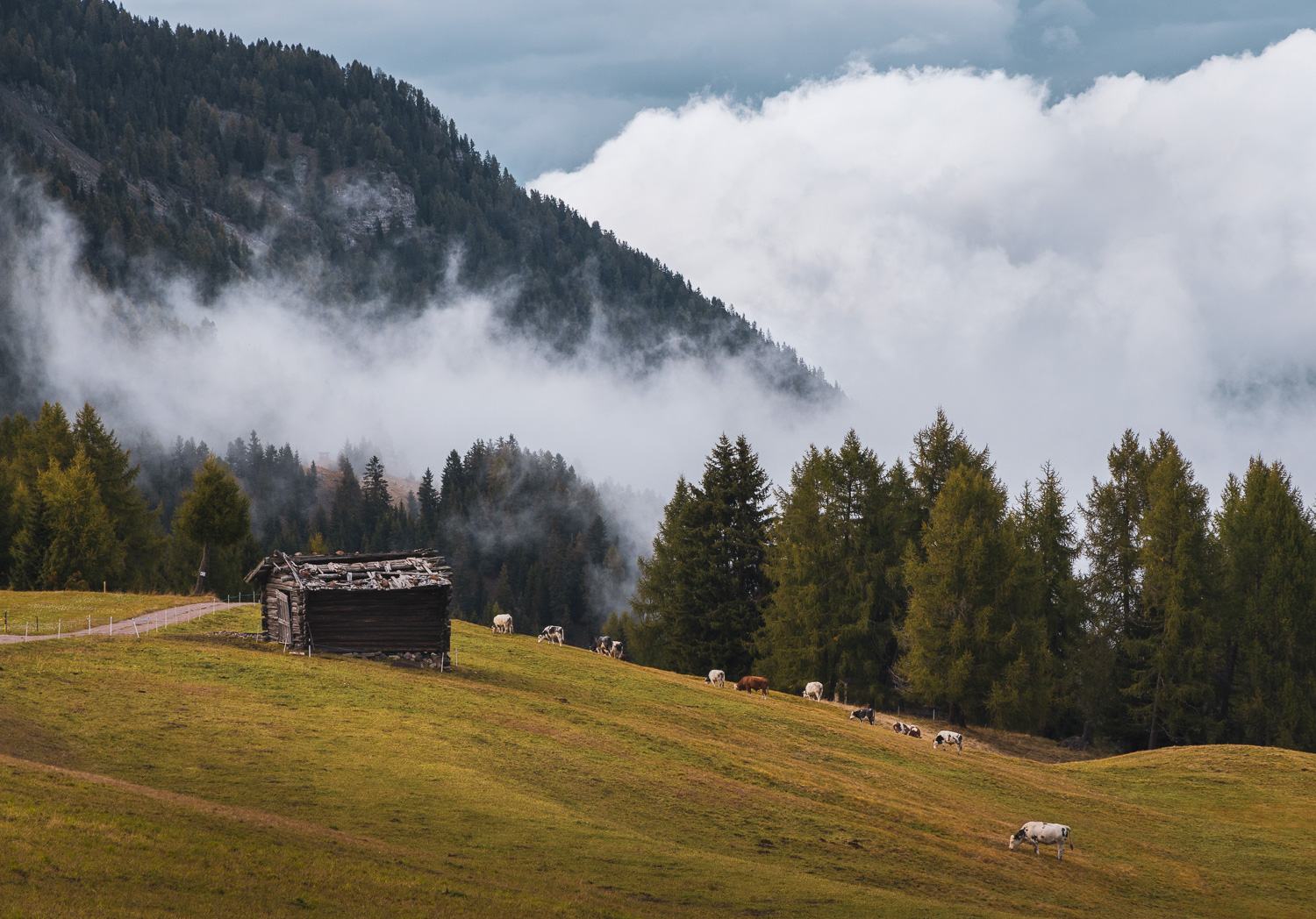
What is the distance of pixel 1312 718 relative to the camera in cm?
6738

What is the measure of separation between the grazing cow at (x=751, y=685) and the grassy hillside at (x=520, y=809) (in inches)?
309

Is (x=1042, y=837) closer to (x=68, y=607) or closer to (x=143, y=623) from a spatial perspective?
(x=143, y=623)

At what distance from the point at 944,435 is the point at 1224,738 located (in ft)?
94.5

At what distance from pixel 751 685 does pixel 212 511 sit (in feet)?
149

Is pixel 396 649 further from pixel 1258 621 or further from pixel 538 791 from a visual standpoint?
pixel 1258 621

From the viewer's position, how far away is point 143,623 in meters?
52.7

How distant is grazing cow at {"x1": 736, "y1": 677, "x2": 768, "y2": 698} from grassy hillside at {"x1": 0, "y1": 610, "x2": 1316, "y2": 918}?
7.85 metres

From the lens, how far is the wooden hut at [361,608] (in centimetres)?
4712

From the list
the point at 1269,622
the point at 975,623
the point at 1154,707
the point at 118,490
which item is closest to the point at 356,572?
the point at 975,623

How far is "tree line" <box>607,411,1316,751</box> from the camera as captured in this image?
67.4 m

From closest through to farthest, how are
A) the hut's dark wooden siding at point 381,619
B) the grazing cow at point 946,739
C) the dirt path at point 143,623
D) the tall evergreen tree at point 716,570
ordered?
1. the dirt path at point 143,623
2. the hut's dark wooden siding at point 381,619
3. the grazing cow at point 946,739
4. the tall evergreen tree at point 716,570

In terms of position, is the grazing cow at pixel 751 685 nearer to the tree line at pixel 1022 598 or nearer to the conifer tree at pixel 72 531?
the tree line at pixel 1022 598

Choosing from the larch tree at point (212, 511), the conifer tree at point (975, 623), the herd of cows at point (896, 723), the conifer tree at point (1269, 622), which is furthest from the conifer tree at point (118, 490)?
the conifer tree at point (1269, 622)

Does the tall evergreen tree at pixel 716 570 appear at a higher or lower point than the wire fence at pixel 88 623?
higher
